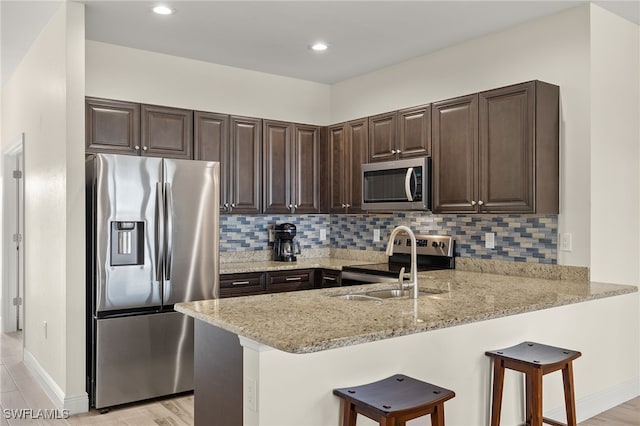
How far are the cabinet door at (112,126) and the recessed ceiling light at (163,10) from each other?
826 millimetres

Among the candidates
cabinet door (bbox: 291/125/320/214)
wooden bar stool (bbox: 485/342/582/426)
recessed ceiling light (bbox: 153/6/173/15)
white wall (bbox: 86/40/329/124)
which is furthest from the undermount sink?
white wall (bbox: 86/40/329/124)

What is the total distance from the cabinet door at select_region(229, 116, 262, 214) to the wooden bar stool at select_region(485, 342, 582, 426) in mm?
2648

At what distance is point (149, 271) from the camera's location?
3680 millimetres

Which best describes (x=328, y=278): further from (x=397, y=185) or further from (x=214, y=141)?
(x=214, y=141)

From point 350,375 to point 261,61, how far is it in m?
3.27

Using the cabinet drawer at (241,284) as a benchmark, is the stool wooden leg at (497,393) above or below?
below

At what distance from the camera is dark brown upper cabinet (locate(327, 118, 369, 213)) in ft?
15.8

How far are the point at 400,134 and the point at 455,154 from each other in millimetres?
612

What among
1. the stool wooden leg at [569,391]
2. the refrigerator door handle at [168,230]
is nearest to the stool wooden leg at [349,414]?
the stool wooden leg at [569,391]

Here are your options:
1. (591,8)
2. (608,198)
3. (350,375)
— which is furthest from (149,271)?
(591,8)

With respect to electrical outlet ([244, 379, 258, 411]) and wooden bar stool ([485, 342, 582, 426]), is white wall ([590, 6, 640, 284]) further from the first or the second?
electrical outlet ([244, 379, 258, 411])

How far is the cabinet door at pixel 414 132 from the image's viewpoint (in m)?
4.16

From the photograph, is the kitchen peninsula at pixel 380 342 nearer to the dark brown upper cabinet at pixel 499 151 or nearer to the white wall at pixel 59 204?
the dark brown upper cabinet at pixel 499 151

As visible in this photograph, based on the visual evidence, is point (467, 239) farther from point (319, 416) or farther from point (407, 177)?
point (319, 416)
